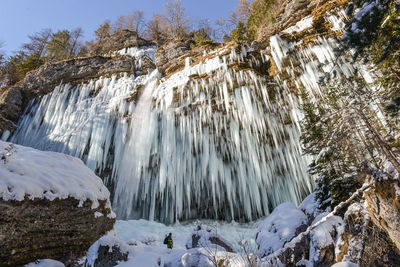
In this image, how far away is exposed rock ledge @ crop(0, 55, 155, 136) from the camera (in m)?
18.2

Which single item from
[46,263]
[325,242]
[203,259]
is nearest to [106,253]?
[46,263]

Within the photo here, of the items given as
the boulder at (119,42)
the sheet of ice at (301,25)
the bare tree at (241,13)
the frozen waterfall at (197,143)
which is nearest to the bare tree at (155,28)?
the boulder at (119,42)

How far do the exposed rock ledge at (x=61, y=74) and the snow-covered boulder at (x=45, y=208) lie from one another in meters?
14.5

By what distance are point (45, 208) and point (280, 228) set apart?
22.5ft

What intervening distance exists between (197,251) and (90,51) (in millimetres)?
34136

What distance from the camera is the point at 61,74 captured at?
1838cm

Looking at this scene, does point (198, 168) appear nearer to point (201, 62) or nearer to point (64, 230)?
point (201, 62)

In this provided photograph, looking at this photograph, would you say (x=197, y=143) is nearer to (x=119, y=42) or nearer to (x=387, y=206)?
(x=387, y=206)

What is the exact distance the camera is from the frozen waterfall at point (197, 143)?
1242cm

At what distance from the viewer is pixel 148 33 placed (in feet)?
107

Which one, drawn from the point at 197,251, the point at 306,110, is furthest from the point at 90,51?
the point at 197,251

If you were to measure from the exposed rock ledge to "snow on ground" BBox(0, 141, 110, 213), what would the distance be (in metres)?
14.2

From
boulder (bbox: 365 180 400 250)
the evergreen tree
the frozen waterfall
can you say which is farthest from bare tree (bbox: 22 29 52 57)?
boulder (bbox: 365 180 400 250)

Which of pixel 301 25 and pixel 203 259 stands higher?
pixel 301 25
